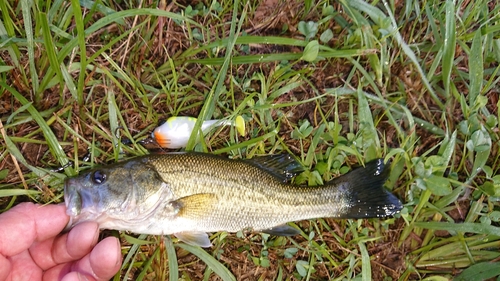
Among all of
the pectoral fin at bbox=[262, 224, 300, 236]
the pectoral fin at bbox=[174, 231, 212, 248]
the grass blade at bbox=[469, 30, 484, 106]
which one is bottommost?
the pectoral fin at bbox=[262, 224, 300, 236]

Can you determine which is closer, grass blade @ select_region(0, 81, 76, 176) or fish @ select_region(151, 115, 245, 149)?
grass blade @ select_region(0, 81, 76, 176)

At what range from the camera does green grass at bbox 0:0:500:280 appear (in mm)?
3217

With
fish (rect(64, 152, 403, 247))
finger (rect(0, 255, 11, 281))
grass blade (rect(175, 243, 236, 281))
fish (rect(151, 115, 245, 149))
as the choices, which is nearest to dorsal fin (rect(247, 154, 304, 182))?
fish (rect(64, 152, 403, 247))

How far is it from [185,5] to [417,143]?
2130mm

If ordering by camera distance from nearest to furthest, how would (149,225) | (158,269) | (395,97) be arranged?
1. (149,225)
2. (158,269)
3. (395,97)

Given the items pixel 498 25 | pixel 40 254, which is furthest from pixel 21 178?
pixel 498 25

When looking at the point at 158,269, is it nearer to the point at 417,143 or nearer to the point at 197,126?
the point at 197,126

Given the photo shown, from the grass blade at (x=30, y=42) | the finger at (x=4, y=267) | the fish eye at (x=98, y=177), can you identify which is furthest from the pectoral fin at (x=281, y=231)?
the grass blade at (x=30, y=42)

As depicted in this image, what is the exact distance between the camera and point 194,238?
315 cm

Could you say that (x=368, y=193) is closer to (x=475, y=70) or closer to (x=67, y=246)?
(x=475, y=70)

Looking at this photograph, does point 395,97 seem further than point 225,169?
Yes

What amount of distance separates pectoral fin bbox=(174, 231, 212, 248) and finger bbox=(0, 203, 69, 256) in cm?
78

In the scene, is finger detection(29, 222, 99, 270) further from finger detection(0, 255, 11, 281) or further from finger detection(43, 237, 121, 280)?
finger detection(0, 255, 11, 281)

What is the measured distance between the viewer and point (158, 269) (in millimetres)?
3279
